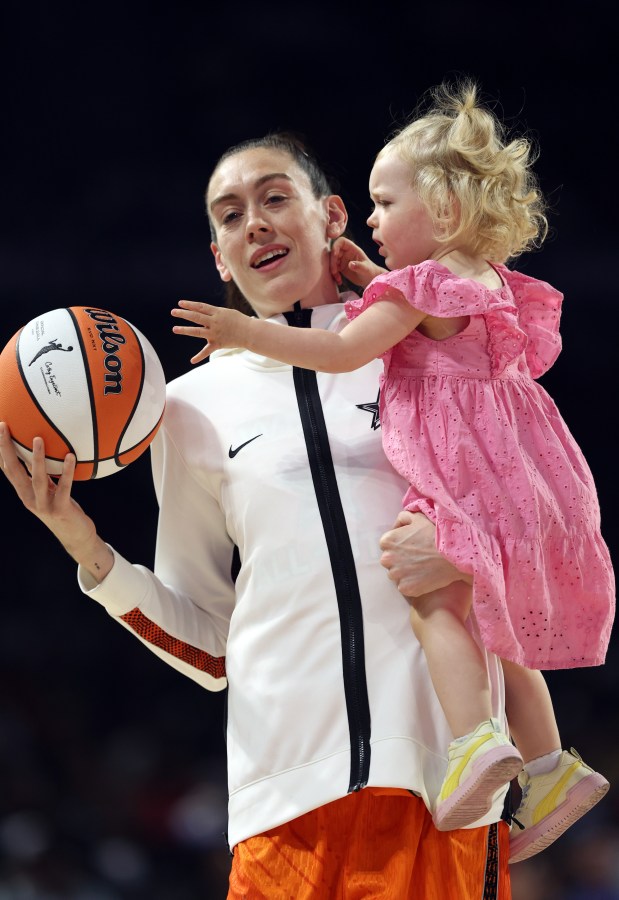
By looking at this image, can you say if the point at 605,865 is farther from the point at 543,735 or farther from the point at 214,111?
the point at 214,111

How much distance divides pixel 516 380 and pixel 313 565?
0.42 meters

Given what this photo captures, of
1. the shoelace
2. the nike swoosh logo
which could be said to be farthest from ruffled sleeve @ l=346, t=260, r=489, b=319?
the shoelace

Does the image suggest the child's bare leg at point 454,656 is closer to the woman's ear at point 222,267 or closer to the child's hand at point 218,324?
the child's hand at point 218,324

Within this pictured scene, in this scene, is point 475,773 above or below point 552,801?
above

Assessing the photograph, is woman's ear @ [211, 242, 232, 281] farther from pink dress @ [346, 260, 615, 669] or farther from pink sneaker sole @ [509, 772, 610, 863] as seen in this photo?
pink sneaker sole @ [509, 772, 610, 863]

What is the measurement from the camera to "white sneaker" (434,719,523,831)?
4.67 ft

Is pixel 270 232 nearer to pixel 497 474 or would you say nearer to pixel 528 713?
pixel 497 474

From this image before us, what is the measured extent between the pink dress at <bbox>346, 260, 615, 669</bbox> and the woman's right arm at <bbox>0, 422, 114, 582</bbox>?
1.72 ft

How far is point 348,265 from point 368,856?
1059 millimetres

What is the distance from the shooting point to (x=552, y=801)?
5.36ft

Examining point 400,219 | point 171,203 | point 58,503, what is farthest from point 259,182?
point 171,203

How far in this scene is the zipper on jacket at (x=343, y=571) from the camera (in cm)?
158
